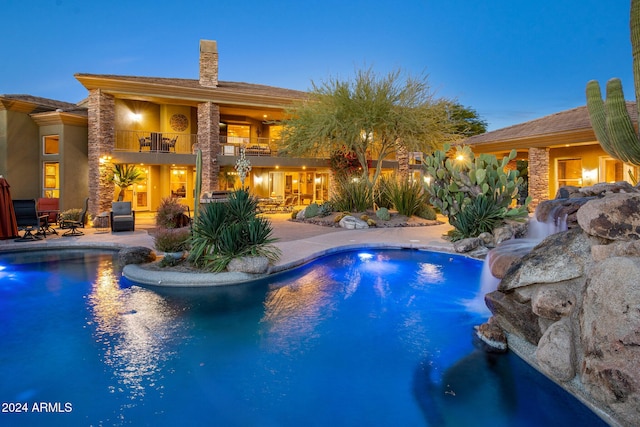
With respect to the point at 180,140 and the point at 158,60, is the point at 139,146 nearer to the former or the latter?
the point at 180,140

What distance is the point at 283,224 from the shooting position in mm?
16953

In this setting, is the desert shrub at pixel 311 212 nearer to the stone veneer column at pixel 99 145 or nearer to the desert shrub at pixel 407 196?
the desert shrub at pixel 407 196

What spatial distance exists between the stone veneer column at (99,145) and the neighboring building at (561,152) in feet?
59.7

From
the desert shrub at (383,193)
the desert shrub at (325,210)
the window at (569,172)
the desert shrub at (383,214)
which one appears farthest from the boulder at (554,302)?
the window at (569,172)

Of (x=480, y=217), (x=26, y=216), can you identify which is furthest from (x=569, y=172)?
(x=26, y=216)

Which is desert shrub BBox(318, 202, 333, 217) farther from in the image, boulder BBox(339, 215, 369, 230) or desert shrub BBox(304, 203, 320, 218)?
boulder BBox(339, 215, 369, 230)

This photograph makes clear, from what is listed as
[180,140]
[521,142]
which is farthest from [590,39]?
[180,140]

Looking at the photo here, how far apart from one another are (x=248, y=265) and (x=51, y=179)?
49.4 feet

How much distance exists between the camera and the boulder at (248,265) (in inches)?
330

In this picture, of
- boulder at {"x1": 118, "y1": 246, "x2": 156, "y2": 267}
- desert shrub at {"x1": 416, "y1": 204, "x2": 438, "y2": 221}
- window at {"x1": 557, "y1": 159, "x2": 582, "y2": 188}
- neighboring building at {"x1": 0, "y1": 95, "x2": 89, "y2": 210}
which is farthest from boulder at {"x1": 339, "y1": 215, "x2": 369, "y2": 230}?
neighboring building at {"x1": 0, "y1": 95, "x2": 89, "y2": 210}

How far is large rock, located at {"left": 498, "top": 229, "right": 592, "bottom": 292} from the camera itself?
14.4 feet

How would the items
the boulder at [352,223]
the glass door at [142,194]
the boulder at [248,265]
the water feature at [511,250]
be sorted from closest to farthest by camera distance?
the water feature at [511,250] < the boulder at [248,265] < the boulder at [352,223] < the glass door at [142,194]

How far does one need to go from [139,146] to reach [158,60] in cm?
5659

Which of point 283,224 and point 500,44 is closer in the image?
point 283,224
